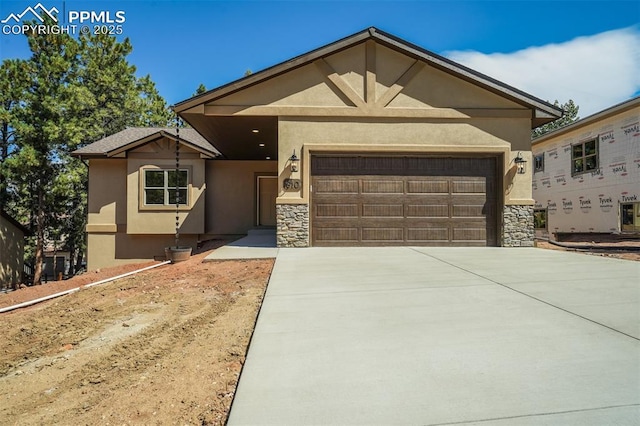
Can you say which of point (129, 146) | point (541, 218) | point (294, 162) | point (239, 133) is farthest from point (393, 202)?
point (541, 218)

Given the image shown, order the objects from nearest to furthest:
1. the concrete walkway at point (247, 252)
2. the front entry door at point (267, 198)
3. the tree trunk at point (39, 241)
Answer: the concrete walkway at point (247, 252) < the front entry door at point (267, 198) < the tree trunk at point (39, 241)

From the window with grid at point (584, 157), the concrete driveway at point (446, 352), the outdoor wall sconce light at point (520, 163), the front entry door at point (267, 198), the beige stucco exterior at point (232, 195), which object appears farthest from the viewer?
the window with grid at point (584, 157)

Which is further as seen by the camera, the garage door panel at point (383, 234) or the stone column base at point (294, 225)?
the garage door panel at point (383, 234)

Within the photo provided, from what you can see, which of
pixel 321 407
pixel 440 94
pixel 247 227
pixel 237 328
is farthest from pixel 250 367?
pixel 247 227

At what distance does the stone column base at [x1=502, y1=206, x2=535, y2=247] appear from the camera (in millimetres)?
9320

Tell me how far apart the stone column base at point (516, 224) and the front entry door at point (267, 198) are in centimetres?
906

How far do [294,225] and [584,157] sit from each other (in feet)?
50.9

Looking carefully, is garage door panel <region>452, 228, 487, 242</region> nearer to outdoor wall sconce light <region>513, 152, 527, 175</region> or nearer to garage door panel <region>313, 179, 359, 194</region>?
outdoor wall sconce light <region>513, 152, 527, 175</region>

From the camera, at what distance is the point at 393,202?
30.7ft

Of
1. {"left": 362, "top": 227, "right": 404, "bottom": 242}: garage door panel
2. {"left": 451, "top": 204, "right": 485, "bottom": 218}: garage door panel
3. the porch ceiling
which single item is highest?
the porch ceiling

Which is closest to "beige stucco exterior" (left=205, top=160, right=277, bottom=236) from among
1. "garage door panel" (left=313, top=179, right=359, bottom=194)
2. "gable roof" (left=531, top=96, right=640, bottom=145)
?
"garage door panel" (left=313, top=179, right=359, bottom=194)

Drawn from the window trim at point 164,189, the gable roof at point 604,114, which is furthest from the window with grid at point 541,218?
the window trim at point 164,189

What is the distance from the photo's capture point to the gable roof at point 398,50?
8883mm

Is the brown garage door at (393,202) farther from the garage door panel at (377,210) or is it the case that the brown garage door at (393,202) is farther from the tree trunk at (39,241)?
the tree trunk at (39,241)
